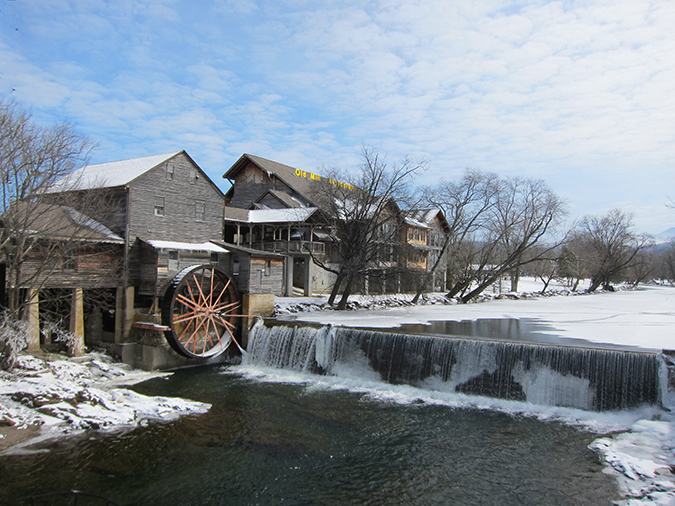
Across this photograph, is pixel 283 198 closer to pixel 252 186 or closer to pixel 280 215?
pixel 280 215

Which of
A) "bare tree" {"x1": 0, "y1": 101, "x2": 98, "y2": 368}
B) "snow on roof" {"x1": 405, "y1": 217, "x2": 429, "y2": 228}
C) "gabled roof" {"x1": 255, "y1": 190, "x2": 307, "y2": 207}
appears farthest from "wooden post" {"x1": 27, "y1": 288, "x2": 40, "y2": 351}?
"snow on roof" {"x1": 405, "y1": 217, "x2": 429, "y2": 228}

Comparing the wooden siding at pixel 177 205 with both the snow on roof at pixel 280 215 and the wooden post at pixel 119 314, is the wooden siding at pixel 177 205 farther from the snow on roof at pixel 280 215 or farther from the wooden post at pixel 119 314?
the snow on roof at pixel 280 215

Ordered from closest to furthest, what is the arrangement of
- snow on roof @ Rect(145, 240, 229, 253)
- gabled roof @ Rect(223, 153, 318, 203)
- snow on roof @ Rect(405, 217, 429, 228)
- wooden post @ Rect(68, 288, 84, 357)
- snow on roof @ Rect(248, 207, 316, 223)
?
wooden post @ Rect(68, 288, 84, 357)
snow on roof @ Rect(145, 240, 229, 253)
snow on roof @ Rect(248, 207, 316, 223)
gabled roof @ Rect(223, 153, 318, 203)
snow on roof @ Rect(405, 217, 429, 228)

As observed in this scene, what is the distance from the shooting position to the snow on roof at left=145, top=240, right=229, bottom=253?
64.4 feet

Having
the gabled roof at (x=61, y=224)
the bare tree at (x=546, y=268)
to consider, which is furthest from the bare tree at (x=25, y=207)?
the bare tree at (x=546, y=268)

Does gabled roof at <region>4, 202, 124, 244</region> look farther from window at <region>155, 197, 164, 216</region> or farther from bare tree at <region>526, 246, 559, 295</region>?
bare tree at <region>526, 246, 559, 295</region>

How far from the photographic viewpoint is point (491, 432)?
448 inches

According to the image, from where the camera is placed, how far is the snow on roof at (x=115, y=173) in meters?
20.0

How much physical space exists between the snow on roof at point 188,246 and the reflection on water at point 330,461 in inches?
338

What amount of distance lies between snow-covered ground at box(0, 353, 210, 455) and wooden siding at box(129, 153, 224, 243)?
676 centimetres

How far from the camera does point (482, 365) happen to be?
14.6m

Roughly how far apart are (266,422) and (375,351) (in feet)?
18.2

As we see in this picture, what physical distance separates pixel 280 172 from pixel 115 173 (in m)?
17.6

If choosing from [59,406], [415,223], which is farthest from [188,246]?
[415,223]
